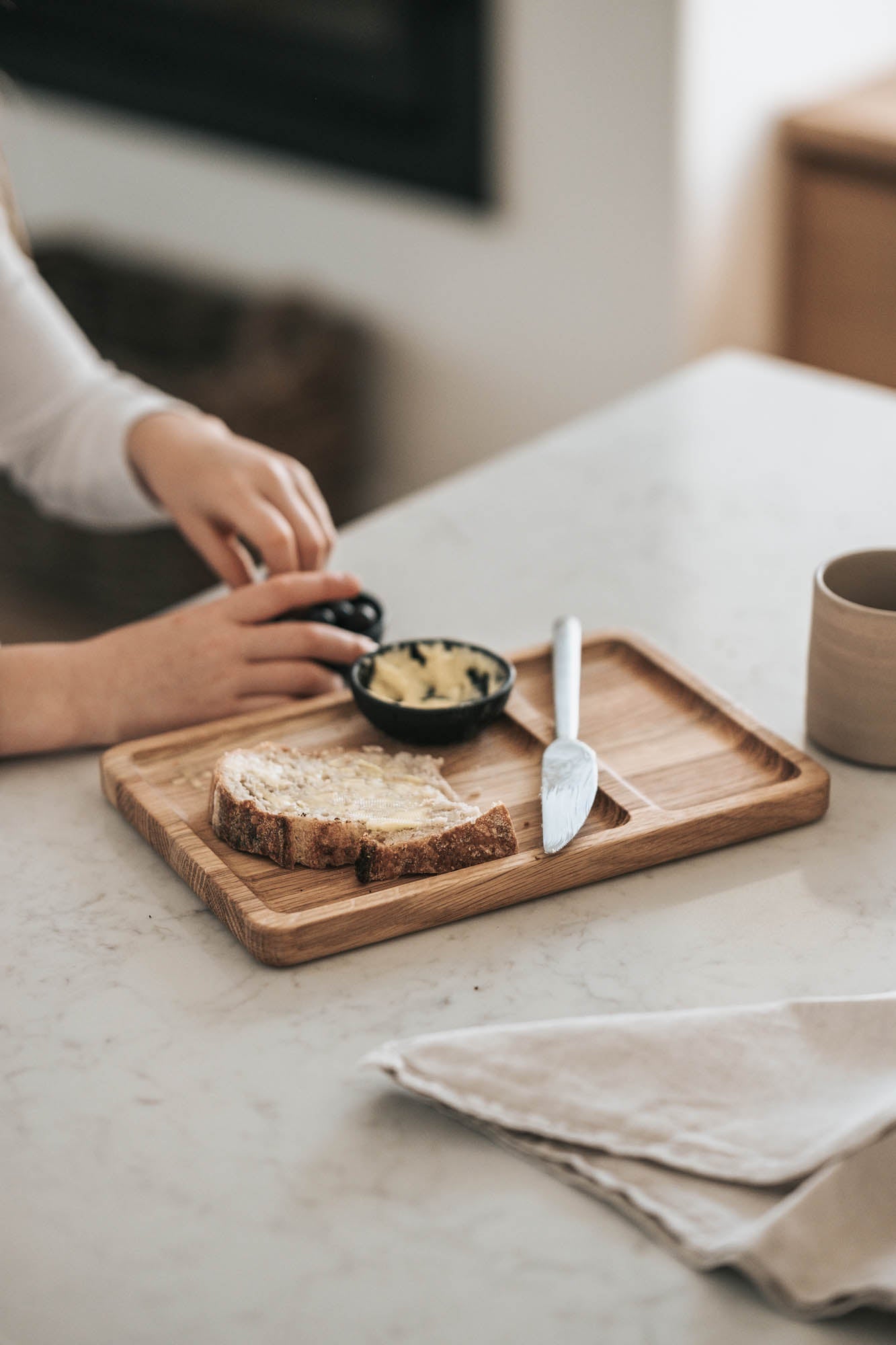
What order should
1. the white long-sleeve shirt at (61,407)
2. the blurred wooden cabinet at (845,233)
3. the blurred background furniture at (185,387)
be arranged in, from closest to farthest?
the white long-sleeve shirt at (61,407) < the blurred wooden cabinet at (845,233) < the blurred background furniture at (185,387)

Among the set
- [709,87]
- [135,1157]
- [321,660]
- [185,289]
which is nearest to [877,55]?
[709,87]

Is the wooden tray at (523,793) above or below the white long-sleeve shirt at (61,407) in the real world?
below

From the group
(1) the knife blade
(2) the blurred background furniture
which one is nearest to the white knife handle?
(1) the knife blade

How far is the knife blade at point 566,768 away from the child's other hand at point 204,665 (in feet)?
0.53

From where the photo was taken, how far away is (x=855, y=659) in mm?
951

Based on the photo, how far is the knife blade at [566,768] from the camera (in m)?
0.89

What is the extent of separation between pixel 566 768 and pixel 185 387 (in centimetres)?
216

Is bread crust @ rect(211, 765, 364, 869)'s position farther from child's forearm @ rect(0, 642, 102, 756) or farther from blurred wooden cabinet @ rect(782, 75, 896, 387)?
blurred wooden cabinet @ rect(782, 75, 896, 387)

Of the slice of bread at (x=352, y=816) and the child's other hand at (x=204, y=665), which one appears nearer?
the slice of bread at (x=352, y=816)

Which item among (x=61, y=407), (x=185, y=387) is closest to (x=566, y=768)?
(x=61, y=407)

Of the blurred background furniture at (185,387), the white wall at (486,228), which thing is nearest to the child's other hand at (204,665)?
the white wall at (486,228)

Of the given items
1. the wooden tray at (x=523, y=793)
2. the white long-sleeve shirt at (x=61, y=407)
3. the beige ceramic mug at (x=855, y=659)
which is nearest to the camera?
the wooden tray at (x=523, y=793)

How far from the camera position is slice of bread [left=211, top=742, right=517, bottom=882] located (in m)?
0.86

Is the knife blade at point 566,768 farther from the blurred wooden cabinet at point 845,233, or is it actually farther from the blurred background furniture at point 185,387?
the blurred background furniture at point 185,387
